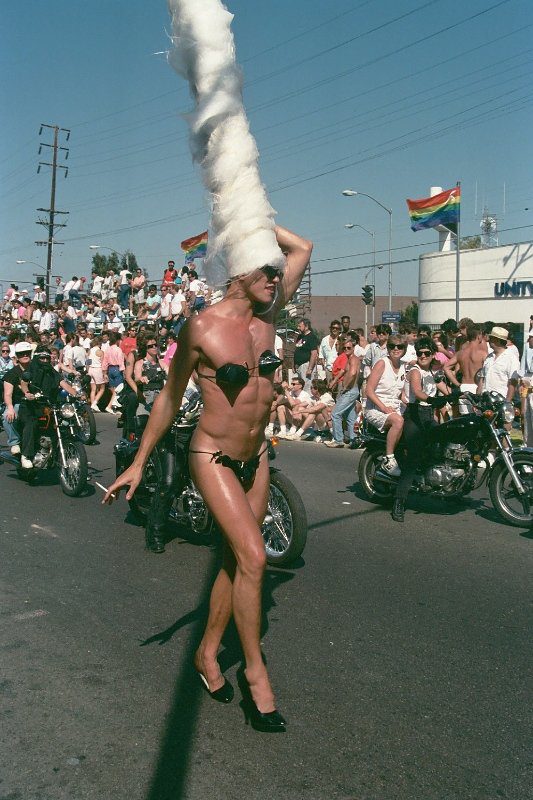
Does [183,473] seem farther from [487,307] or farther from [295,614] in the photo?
[487,307]

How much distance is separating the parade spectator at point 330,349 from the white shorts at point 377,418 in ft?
23.3

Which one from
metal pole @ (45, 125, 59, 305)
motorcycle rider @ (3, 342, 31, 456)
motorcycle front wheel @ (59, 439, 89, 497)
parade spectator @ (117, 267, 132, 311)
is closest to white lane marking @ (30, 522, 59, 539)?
motorcycle front wheel @ (59, 439, 89, 497)

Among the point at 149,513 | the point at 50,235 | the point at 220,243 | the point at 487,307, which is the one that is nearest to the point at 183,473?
the point at 149,513

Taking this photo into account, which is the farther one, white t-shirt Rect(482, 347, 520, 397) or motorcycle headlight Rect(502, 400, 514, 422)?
white t-shirt Rect(482, 347, 520, 397)

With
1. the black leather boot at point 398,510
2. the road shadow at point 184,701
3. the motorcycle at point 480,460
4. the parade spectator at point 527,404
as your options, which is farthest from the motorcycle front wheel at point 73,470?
the parade spectator at point 527,404

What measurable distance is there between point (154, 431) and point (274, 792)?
64.8 inches

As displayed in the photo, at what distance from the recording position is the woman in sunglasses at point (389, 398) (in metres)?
8.82

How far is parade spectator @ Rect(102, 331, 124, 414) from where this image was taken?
65.4ft

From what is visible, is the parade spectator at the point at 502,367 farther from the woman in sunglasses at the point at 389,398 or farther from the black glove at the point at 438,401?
the black glove at the point at 438,401

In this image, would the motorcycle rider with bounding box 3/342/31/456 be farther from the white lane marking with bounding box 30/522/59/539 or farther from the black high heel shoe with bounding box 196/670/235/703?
the black high heel shoe with bounding box 196/670/235/703

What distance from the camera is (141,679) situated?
431 centimetres

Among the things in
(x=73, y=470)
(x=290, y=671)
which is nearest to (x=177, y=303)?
(x=73, y=470)

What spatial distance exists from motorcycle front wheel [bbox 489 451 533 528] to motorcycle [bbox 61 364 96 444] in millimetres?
4691

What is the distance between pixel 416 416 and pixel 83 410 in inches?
190
